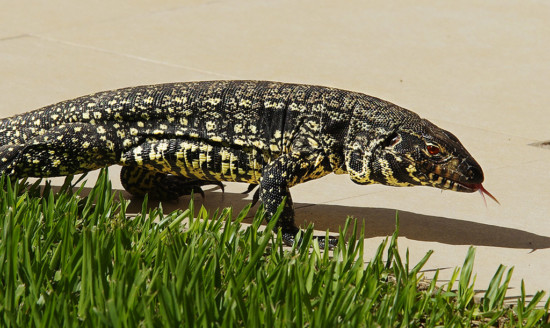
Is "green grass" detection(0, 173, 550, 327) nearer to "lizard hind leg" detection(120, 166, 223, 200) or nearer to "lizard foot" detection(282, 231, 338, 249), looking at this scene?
"lizard foot" detection(282, 231, 338, 249)

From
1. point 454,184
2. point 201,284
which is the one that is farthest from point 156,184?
point 201,284

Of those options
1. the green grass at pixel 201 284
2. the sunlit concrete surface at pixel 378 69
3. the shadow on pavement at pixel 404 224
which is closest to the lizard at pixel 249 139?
the shadow on pavement at pixel 404 224

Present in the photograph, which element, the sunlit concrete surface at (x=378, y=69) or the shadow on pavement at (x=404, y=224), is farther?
the sunlit concrete surface at (x=378, y=69)

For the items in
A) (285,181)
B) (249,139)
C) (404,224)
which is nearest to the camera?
(285,181)

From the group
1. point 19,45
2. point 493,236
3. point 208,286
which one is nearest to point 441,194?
point 493,236

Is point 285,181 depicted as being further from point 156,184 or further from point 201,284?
point 201,284

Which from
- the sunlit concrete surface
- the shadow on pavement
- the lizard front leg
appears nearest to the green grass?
the lizard front leg

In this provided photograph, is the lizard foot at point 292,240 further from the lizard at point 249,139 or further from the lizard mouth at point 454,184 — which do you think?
the lizard mouth at point 454,184
